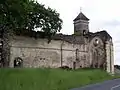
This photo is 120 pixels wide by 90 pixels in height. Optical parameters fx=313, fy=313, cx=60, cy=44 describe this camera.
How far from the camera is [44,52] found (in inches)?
1972

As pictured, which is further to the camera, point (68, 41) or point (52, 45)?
point (68, 41)

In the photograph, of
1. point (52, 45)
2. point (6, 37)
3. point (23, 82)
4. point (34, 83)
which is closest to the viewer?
point (23, 82)

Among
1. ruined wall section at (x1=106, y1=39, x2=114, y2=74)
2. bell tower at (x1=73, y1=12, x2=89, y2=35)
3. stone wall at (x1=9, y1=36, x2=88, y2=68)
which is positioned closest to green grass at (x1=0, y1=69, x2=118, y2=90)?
stone wall at (x1=9, y1=36, x2=88, y2=68)

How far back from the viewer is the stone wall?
150 feet

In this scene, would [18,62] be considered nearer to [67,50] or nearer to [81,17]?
[67,50]

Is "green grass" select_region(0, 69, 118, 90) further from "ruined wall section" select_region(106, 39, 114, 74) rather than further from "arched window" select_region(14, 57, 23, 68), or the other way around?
"ruined wall section" select_region(106, 39, 114, 74)

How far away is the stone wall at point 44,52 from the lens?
45.8 metres

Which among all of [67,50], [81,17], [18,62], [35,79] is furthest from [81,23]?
[35,79]

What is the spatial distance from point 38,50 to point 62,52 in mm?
6142

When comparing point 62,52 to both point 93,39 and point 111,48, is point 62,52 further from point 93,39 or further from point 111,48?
point 111,48

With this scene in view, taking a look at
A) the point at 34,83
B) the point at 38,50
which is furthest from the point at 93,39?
the point at 34,83

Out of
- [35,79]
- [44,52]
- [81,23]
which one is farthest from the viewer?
[81,23]

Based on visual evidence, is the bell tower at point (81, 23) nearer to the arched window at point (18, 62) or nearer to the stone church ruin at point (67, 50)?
the stone church ruin at point (67, 50)

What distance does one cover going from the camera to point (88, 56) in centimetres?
6122
